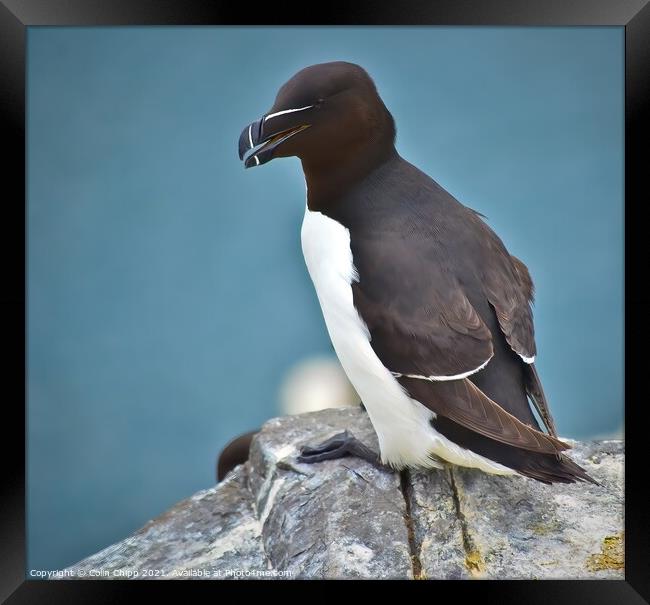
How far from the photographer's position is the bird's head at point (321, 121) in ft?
8.86

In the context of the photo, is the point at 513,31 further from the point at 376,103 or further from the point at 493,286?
the point at 493,286

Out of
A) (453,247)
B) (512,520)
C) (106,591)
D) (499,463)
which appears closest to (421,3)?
(453,247)

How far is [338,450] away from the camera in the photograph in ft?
10.3

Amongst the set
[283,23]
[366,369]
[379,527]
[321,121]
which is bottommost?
[379,527]

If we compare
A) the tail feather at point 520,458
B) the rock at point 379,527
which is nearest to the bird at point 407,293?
the tail feather at point 520,458

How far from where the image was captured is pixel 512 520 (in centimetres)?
281

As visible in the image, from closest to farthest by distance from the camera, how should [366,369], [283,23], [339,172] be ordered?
[366,369] → [339,172] → [283,23]

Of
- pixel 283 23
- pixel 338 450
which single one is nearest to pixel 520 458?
pixel 338 450

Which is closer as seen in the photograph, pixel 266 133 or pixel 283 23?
pixel 266 133

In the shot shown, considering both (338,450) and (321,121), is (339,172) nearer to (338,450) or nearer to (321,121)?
(321,121)

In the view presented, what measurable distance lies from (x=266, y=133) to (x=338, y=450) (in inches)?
49.7

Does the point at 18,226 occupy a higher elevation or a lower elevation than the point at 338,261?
higher

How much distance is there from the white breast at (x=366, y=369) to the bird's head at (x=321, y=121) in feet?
0.85

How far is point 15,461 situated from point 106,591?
63 centimetres
